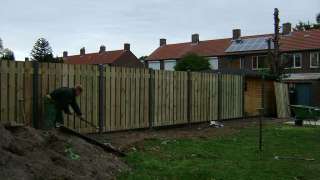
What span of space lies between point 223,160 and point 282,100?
18.2 m

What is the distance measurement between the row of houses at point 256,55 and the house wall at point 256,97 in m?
10.6

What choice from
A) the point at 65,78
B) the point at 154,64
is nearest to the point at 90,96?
the point at 65,78

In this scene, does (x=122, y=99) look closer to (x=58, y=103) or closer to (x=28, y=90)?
(x=58, y=103)

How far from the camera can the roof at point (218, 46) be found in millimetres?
54750

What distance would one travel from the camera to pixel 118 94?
1548 cm

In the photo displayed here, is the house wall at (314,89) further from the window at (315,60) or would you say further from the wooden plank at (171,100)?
the wooden plank at (171,100)

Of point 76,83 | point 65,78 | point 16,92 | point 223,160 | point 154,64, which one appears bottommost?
point 223,160

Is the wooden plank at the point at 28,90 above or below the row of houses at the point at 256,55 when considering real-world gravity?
below

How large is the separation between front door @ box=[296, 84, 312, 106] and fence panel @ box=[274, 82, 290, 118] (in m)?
17.4

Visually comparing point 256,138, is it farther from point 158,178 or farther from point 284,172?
point 158,178

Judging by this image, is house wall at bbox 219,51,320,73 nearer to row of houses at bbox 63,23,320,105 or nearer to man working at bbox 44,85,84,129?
row of houses at bbox 63,23,320,105

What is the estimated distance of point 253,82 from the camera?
26.6 meters

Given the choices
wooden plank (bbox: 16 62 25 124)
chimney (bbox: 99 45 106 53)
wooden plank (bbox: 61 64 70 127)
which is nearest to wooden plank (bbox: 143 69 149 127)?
wooden plank (bbox: 61 64 70 127)

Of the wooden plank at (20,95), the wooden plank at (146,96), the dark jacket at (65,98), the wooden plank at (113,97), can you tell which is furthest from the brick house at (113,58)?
the wooden plank at (20,95)
